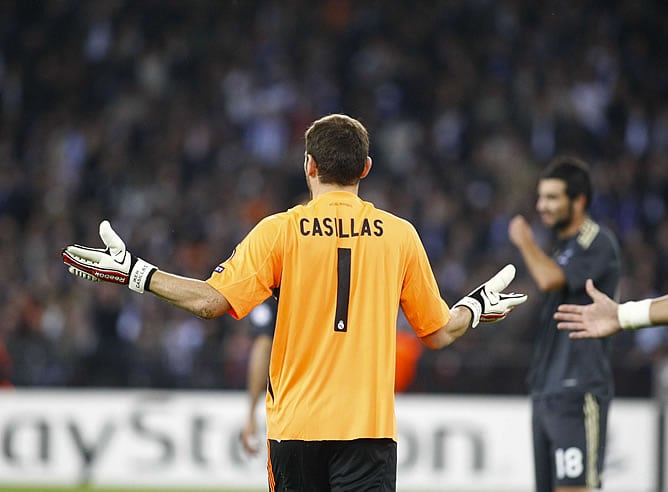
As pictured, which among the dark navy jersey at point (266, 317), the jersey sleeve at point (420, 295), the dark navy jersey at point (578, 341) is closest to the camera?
the jersey sleeve at point (420, 295)

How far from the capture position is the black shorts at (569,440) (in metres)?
6.20

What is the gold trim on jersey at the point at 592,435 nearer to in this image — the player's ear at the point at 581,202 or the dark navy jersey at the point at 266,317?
the player's ear at the point at 581,202

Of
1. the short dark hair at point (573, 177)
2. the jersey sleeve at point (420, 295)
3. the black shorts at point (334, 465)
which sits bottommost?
the black shorts at point (334, 465)

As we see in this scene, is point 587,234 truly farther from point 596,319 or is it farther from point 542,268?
point 596,319

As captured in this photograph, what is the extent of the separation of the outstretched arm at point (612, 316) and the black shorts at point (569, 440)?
4.95 ft

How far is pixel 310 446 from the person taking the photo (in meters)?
4.30

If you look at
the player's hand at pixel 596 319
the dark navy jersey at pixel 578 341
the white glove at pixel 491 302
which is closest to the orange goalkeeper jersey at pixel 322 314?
the white glove at pixel 491 302

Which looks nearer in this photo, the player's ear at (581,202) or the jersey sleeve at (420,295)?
the jersey sleeve at (420,295)

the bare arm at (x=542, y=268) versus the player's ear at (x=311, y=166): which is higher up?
the player's ear at (x=311, y=166)

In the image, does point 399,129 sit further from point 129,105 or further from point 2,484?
point 2,484

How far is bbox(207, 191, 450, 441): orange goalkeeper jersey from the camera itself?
14.1 feet

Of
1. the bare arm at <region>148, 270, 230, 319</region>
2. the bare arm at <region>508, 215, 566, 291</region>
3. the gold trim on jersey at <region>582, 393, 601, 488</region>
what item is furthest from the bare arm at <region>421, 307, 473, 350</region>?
the gold trim on jersey at <region>582, 393, 601, 488</region>

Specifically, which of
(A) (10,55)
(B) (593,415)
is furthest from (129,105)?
(B) (593,415)

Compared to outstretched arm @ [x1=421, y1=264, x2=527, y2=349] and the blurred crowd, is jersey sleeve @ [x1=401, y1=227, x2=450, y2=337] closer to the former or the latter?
outstretched arm @ [x1=421, y1=264, x2=527, y2=349]
